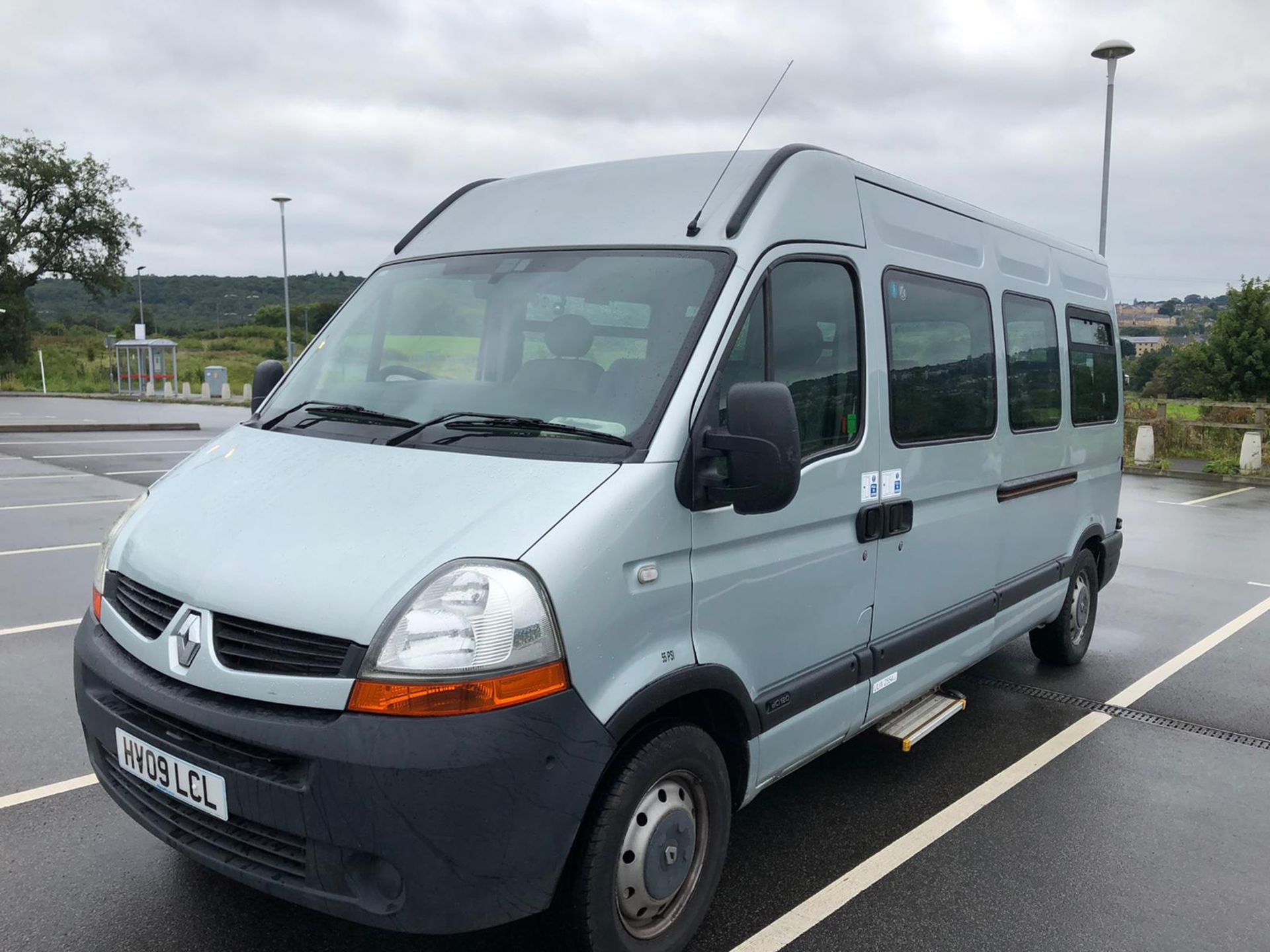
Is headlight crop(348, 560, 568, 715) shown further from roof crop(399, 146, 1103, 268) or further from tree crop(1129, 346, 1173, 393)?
Result: tree crop(1129, 346, 1173, 393)

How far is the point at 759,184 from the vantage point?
3221 millimetres

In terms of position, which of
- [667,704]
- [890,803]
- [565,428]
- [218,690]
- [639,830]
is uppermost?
[565,428]

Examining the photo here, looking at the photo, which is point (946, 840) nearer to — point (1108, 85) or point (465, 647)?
point (465, 647)

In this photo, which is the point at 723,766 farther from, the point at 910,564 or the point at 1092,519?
the point at 1092,519

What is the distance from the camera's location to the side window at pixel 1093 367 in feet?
18.9

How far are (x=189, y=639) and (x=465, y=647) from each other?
0.78 meters

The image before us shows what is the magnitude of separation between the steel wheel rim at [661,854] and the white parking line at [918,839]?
0.99ft

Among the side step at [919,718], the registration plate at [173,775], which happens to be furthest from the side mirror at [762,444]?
the side step at [919,718]

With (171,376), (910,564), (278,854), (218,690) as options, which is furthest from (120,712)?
(171,376)

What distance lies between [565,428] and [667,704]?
2.68 ft

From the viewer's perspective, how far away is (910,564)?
155 inches

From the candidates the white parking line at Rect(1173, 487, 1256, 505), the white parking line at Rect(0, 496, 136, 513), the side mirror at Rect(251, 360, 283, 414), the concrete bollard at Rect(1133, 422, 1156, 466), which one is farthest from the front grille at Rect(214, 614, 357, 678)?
the concrete bollard at Rect(1133, 422, 1156, 466)

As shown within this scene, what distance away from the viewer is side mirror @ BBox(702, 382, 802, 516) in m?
2.65

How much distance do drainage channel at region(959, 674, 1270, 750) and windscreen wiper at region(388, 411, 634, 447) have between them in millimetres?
3743
